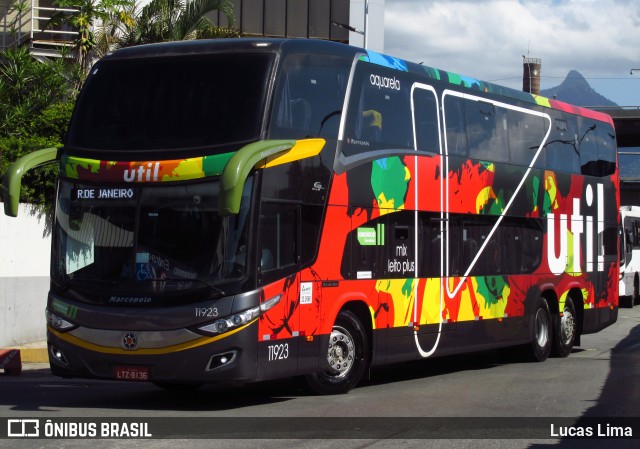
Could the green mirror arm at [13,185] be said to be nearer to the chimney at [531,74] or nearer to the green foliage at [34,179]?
the green foliage at [34,179]

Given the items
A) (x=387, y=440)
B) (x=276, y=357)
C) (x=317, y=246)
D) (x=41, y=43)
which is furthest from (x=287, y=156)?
A: (x=41, y=43)

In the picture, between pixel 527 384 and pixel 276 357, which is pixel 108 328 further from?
Result: pixel 527 384

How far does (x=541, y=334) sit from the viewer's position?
62.8 feet

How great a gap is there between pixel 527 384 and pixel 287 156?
503 cm

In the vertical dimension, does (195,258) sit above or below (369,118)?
below

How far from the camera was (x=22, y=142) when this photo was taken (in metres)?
22.7

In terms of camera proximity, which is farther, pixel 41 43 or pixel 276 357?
pixel 41 43

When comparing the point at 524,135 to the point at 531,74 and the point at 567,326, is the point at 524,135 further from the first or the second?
the point at 531,74

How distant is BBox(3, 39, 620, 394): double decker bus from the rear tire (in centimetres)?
292

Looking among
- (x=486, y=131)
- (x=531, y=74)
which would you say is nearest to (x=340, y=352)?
(x=486, y=131)

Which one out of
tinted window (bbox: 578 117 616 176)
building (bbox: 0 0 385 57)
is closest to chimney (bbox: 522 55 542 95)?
building (bbox: 0 0 385 57)

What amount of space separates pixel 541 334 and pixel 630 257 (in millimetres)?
20270

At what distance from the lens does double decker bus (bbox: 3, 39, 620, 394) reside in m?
12.0

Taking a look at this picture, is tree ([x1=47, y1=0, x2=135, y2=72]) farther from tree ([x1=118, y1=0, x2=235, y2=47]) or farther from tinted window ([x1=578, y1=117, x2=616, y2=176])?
tinted window ([x1=578, y1=117, x2=616, y2=176])
